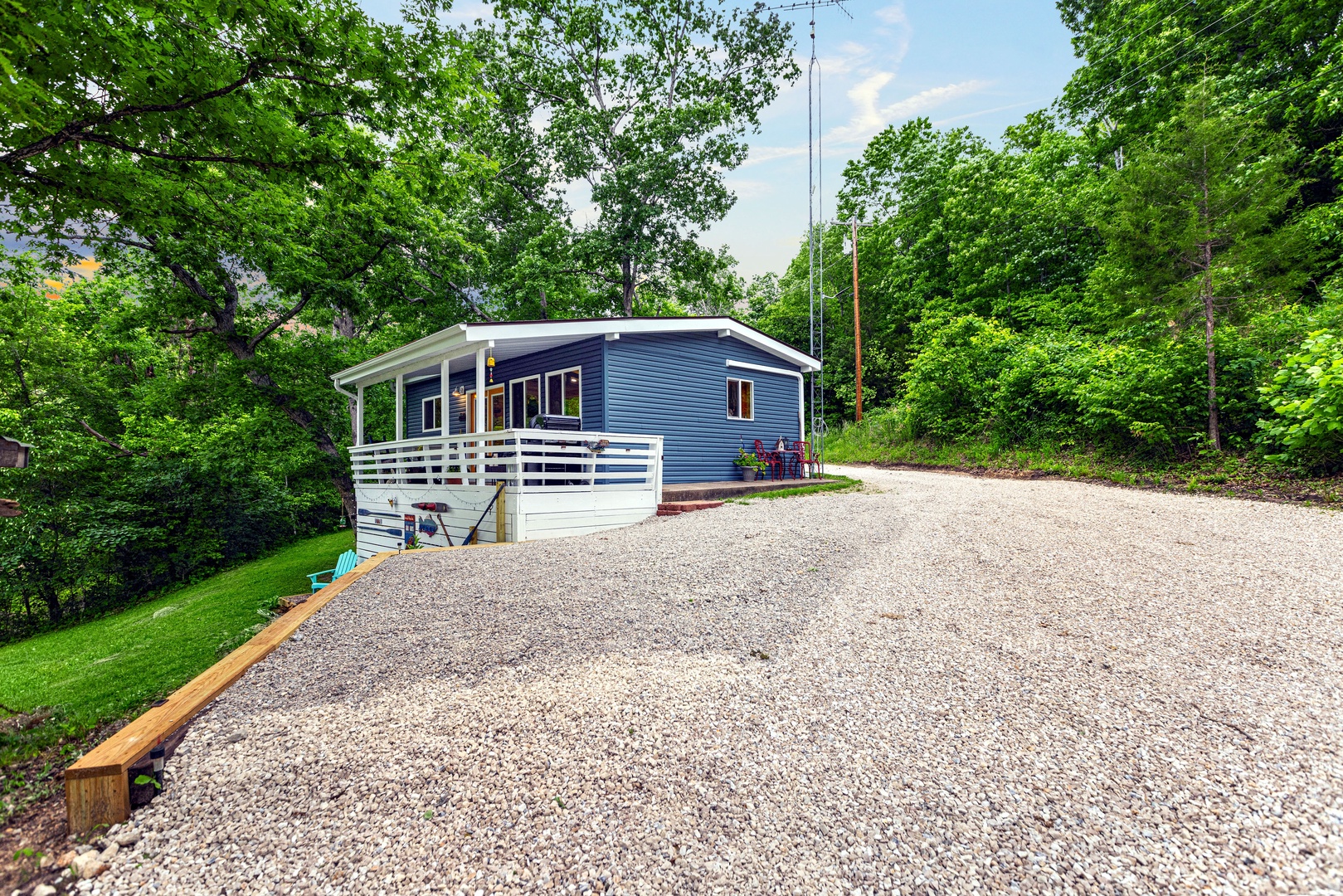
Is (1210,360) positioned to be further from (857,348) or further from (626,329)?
(857,348)

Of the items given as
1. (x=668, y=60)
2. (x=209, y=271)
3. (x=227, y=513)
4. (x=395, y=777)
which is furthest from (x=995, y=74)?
(x=227, y=513)

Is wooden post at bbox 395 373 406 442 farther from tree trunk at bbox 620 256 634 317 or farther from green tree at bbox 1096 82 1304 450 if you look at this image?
green tree at bbox 1096 82 1304 450

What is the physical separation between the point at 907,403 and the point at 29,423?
22563mm

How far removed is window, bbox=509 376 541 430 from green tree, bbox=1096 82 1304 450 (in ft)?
37.9

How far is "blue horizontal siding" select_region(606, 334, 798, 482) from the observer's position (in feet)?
31.4

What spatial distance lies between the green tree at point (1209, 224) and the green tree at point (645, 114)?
11815 mm

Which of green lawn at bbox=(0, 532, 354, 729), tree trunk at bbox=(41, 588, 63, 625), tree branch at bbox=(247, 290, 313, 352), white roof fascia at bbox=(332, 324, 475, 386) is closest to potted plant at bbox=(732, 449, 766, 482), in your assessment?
white roof fascia at bbox=(332, 324, 475, 386)

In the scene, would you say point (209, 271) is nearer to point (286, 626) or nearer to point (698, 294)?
point (286, 626)

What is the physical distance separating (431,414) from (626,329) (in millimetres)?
7326

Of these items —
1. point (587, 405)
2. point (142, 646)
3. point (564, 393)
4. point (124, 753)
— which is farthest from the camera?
point (564, 393)

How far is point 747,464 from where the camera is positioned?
1128cm

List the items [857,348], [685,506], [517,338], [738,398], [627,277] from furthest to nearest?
[857,348] → [627,277] → [738,398] → [517,338] → [685,506]

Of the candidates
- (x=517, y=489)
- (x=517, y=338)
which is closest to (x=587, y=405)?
(x=517, y=338)

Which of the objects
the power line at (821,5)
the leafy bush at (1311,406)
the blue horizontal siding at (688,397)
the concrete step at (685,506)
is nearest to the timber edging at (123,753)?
the concrete step at (685,506)
